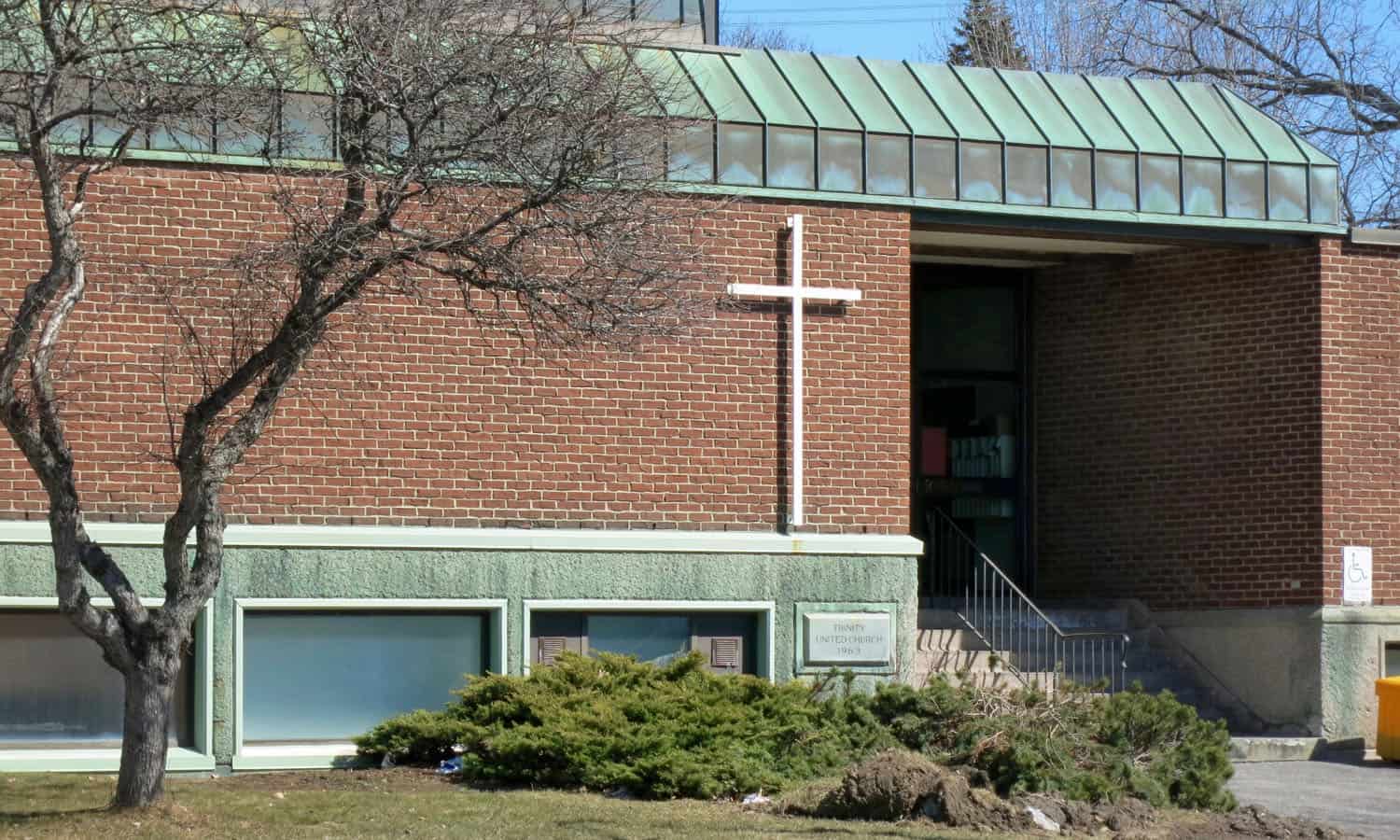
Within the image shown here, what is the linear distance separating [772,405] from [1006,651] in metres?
3.94

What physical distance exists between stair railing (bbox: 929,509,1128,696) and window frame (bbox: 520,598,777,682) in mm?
2146

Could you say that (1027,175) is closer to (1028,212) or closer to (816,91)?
(1028,212)

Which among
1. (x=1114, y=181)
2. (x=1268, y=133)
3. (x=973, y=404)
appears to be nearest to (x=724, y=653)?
(x=1114, y=181)

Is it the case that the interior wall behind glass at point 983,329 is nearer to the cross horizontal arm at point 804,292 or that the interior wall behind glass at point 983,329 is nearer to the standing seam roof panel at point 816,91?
the standing seam roof panel at point 816,91

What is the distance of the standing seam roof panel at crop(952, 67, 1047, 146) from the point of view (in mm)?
16766

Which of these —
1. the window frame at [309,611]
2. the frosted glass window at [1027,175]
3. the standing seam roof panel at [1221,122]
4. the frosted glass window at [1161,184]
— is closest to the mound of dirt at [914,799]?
the window frame at [309,611]

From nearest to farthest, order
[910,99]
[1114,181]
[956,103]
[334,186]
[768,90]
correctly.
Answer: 1. [334,186]
2. [768,90]
3. [910,99]
4. [956,103]
5. [1114,181]

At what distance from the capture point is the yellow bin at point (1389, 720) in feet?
53.0

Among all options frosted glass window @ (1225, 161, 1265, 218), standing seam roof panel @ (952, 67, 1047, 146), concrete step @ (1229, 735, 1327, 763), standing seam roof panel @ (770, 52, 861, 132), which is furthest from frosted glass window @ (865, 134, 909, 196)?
concrete step @ (1229, 735, 1327, 763)

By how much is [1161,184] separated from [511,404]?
6.39 metres

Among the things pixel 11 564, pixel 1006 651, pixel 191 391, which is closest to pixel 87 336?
pixel 191 391

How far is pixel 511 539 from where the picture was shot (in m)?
14.8

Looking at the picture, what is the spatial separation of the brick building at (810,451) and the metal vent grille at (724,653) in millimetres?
28

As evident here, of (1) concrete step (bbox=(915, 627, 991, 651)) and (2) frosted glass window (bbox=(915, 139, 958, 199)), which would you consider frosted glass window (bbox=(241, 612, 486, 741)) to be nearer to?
(1) concrete step (bbox=(915, 627, 991, 651))
